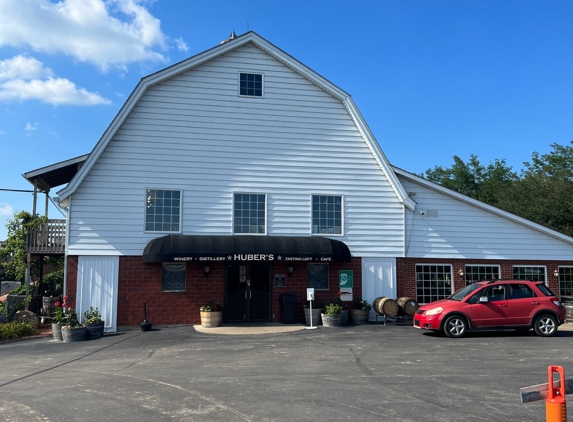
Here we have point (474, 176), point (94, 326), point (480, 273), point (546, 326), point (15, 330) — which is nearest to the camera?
point (546, 326)

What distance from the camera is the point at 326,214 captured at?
19.3 meters

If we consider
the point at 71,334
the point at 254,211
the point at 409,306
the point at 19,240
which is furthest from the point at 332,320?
the point at 19,240

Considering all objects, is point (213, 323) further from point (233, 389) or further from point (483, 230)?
point (483, 230)

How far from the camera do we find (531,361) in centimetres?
1114

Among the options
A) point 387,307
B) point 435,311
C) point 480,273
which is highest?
point 480,273

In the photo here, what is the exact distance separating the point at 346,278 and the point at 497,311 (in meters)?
5.64

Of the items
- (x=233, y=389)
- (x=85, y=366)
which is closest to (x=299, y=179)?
(x=85, y=366)

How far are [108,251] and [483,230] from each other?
13572mm

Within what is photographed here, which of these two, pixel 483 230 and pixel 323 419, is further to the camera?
pixel 483 230

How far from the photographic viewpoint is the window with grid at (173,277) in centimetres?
1795

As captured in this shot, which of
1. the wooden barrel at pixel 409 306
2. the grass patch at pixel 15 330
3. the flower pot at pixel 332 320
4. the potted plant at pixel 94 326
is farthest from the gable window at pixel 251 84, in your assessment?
the grass patch at pixel 15 330

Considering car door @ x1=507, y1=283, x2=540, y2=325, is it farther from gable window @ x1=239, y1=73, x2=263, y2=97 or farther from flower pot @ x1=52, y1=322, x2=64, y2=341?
flower pot @ x1=52, y1=322, x2=64, y2=341

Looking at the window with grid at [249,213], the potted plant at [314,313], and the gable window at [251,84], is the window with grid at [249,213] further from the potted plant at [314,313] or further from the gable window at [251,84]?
the gable window at [251,84]

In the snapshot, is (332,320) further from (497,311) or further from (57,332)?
(57,332)
